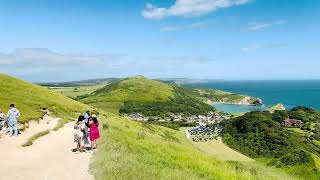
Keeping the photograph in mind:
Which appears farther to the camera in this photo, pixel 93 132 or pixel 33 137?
pixel 33 137

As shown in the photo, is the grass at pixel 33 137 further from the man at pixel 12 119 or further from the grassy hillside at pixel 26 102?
the grassy hillside at pixel 26 102

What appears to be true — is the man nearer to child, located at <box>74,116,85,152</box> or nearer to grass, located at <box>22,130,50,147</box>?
grass, located at <box>22,130,50,147</box>

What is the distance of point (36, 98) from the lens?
79.8m

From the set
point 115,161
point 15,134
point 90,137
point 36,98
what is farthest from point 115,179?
point 36,98

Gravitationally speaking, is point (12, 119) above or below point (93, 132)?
above

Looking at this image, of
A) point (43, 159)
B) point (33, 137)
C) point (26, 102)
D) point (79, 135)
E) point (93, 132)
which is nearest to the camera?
point (43, 159)

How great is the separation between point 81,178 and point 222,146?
178966 mm

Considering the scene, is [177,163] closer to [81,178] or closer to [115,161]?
[115,161]

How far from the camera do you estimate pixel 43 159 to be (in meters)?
29.1

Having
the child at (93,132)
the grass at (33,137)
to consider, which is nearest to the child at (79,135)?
the child at (93,132)

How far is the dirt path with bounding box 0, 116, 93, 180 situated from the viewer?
23.2m

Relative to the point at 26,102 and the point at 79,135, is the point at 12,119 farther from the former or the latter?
the point at 26,102

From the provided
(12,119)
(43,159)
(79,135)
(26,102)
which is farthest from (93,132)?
(26,102)

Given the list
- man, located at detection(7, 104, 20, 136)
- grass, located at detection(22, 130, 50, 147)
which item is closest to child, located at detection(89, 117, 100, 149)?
grass, located at detection(22, 130, 50, 147)
